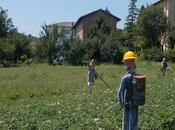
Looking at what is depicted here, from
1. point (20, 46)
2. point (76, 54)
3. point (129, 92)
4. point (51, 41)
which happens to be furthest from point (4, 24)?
point (129, 92)

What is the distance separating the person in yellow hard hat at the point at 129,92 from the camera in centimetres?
1033

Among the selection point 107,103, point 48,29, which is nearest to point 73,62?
point 48,29

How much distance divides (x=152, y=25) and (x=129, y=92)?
2904 inches

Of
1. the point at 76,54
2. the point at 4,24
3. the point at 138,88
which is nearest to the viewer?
the point at 138,88

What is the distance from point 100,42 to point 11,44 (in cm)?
1493

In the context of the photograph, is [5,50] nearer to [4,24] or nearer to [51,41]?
[51,41]

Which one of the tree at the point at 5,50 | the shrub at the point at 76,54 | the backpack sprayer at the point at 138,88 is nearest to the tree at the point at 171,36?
the shrub at the point at 76,54

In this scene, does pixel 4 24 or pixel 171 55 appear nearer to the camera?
pixel 171 55

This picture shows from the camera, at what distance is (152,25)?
83.4 m

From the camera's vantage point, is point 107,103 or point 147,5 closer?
point 107,103

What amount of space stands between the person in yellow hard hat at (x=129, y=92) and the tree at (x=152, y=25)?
2890 inches

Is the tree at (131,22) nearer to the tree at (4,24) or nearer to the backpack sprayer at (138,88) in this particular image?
the tree at (4,24)

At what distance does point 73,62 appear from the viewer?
8375 centimetres

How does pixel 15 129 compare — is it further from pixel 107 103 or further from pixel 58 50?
pixel 58 50
